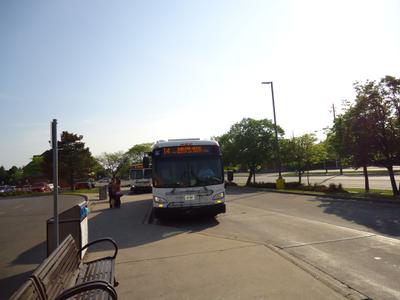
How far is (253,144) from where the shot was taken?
3825cm

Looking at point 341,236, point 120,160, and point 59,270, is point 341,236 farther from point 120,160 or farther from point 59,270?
point 120,160

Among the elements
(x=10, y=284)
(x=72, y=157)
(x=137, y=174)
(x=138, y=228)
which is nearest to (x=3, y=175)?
(x=72, y=157)

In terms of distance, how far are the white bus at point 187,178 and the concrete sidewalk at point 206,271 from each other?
2596 millimetres

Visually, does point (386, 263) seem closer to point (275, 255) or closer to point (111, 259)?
point (275, 255)

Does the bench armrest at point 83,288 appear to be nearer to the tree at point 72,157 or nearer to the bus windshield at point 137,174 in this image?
→ the bus windshield at point 137,174

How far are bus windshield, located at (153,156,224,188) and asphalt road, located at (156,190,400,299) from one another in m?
1.56

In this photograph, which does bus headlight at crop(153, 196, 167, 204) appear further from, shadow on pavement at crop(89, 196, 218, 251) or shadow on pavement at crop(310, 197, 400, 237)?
shadow on pavement at crop(310, 197, 400, 237)

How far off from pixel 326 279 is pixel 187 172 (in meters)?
8.14

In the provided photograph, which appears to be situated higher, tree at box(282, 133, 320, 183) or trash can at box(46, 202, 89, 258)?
tree at box(282, 133, 320, 183)

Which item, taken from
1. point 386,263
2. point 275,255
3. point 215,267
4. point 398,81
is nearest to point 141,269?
point 215,267

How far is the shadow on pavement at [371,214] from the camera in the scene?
10409mm

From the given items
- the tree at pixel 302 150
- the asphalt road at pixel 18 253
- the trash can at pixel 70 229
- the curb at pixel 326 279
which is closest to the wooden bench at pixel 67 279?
the asphalt road at pixel 18 253

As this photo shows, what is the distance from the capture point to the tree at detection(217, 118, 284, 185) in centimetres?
3803

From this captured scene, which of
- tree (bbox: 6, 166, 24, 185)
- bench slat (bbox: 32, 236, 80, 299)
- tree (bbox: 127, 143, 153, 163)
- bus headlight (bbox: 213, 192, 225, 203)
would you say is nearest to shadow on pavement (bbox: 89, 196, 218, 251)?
bus headlight (bbox: 213, 192, 225, 203)
